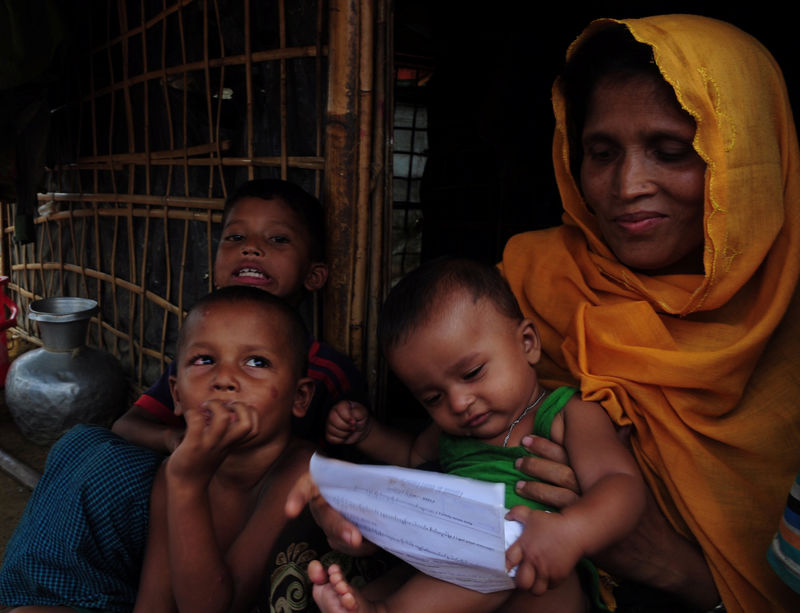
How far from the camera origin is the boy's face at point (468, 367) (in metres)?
1.31

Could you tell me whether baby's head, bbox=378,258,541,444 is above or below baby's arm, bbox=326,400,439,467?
above

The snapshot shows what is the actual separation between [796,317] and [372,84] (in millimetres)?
1306

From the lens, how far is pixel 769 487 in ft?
4.09

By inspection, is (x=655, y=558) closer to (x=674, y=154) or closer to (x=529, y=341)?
(x=529, y=341)

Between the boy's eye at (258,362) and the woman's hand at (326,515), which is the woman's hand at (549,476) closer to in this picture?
the woman's hand at (326,515)

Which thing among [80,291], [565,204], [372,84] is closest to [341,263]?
[372,84]

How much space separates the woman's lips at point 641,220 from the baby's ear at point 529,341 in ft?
1.04

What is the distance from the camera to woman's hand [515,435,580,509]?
117 cm

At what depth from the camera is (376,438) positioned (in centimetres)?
167

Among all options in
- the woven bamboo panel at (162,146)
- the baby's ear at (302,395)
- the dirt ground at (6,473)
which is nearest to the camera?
the baby's ear at (302,395)

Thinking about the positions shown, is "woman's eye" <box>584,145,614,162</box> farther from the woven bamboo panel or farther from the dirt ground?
the dirt ground

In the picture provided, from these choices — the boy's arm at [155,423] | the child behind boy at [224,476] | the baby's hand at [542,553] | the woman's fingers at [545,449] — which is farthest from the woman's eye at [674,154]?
the boy's arm at [155,423]

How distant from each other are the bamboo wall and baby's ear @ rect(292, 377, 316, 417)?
46 centimetres

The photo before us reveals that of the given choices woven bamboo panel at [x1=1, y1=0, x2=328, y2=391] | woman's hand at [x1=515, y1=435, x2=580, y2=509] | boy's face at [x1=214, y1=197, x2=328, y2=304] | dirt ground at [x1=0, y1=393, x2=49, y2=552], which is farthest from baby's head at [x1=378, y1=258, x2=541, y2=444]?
dirt ground at [x1=0, y1=393, x2=49, y2=552]
